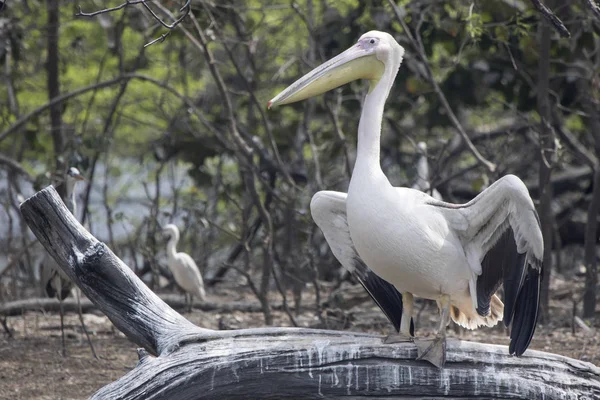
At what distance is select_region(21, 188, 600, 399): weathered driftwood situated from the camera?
3.92 meters

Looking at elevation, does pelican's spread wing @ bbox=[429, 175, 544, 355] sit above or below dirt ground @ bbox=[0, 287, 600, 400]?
above

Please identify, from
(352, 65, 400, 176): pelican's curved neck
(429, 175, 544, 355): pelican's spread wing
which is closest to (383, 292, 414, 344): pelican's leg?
(429, 175, 544, 355): pelican's spread wing

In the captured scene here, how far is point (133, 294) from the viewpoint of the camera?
4180 mm

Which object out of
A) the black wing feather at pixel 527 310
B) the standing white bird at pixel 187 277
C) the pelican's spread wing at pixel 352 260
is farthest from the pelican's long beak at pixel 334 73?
the standing white bird at pixel 187 277

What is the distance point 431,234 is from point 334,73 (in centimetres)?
98

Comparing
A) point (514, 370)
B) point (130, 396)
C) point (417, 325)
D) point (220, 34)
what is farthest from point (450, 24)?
point (130, 396)

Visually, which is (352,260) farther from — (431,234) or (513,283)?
(513,283)

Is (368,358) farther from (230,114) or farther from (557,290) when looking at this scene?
(557,290)

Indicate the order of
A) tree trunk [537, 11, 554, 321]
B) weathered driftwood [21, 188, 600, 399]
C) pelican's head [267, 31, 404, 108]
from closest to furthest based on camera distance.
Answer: weathered driftwood [21, 188, 600, 399]
pelican's head [267, 31, 404, 108]
tree trunk [537, 11, 554, 321]

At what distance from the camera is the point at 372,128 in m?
4.45

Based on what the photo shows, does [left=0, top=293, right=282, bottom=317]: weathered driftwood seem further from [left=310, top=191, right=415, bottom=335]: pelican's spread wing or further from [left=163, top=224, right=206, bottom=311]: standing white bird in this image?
[left=310, top=191, right=415, bottom=335]: pelican's spread wing

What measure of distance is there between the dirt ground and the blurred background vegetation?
0.99ft

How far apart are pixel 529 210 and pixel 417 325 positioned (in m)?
3.07

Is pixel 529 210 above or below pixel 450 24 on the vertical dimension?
below
